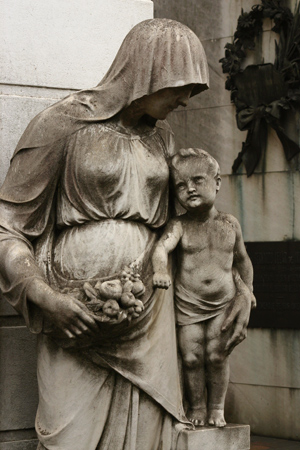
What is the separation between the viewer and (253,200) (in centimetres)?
1232

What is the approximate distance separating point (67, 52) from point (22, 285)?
5.27 ft

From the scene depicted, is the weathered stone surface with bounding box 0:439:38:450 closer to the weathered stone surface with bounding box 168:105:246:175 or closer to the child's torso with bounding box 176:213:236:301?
the child's torso with bounding box 176:213:236:301

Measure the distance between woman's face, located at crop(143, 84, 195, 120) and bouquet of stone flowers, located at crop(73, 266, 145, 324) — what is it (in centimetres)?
83

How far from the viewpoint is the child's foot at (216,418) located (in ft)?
16.3

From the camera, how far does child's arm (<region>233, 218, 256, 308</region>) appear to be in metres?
5.11

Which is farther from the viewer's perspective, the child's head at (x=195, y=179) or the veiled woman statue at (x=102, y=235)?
the child's head at (x=195, y=179)

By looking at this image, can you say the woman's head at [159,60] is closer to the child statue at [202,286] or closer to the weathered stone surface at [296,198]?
the child statue at [202,286]

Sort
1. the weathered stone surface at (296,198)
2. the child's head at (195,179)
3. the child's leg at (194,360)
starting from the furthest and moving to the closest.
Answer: the weathered stone surface at (296,198) → the child's leg at (194,360) → the child's head at (195,179)

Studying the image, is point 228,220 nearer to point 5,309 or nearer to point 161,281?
point 161,281

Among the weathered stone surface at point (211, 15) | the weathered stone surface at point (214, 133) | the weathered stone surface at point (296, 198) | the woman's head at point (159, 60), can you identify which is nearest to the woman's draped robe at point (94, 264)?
the woman's head at point (159, 60)

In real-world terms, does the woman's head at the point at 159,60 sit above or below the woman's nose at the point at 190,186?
above

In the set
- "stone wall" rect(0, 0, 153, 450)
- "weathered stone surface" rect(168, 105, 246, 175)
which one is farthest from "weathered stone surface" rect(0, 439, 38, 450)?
"weathered stone surface" rect(168, 105, 246, 175)

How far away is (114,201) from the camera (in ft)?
15.8

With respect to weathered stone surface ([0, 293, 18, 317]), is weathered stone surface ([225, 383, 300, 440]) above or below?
below
